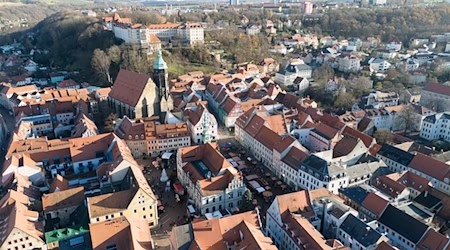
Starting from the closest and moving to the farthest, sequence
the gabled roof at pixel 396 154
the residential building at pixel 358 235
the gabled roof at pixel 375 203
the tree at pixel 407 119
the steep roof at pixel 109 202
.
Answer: the residential building at pixel 358 235 → the steep roof at pixel 109 202 → the gabled roof at pixel 375 203 → the gabled roof at pixel 396 154 → the tree at pixel 407 119

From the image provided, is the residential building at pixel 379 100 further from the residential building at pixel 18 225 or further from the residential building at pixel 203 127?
the residential building at pixel 18 225

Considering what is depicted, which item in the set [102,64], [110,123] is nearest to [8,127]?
[110,123]

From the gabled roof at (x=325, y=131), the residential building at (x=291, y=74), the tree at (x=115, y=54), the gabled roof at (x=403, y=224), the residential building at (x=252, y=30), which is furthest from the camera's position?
the residential building at (x=252, y=30)

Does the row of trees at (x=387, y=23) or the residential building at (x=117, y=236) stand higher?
the row of trees at (x=387, y=23)

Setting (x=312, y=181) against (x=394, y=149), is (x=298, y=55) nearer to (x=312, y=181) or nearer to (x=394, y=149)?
(x=394, y=149)

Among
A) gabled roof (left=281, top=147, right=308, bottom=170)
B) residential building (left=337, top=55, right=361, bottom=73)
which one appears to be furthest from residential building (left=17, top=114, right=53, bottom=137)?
residential building (left=337, top=55, right=361, bottom=73)

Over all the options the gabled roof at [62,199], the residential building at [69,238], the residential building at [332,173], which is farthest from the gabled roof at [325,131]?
the residential building at [69,238]

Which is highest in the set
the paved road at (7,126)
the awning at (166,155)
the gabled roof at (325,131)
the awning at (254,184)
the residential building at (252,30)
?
the residential building at (252,30)

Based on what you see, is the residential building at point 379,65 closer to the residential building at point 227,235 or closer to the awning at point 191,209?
the awning at point 191,209

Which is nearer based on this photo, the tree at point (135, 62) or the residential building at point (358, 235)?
the residential building at point (358, 235)
